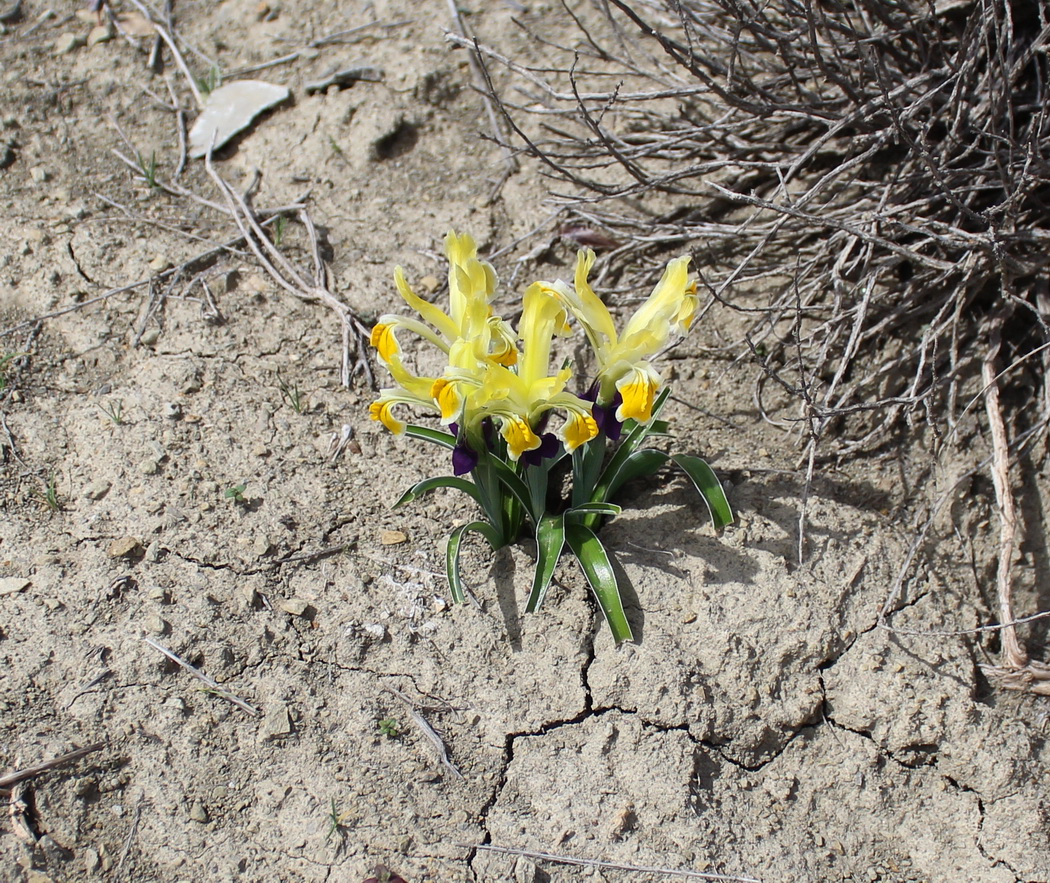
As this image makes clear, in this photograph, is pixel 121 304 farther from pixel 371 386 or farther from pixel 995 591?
pixel 995 591

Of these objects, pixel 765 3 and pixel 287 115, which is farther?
pixel 287 115

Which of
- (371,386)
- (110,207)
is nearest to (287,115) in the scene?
(110,207)

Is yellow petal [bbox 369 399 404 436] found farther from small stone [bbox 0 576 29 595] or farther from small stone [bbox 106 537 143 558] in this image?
small stone [bbox 0 576 29 595]

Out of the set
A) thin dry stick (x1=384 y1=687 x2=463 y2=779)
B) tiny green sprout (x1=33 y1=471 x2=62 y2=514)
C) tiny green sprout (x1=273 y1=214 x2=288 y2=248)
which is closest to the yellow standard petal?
thin dry stick (x1=384 y1=687 x2=463 y2=779)

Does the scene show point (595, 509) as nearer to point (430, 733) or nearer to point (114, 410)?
point (430, 733)

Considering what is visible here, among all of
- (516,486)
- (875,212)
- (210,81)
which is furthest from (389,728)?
(210,81)

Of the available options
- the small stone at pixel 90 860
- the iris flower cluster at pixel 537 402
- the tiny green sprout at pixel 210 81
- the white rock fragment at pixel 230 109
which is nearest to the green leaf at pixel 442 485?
the iris flower cluster at pixel 537 402
